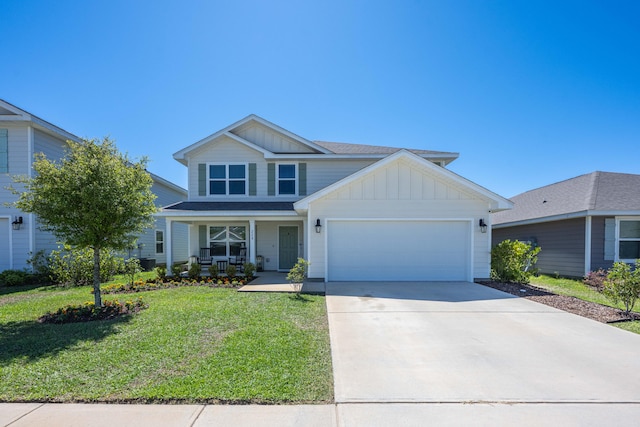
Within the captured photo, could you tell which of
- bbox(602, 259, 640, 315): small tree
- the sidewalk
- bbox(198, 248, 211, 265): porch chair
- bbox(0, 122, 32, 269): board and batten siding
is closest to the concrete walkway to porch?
bbox(198, 248, 211, 265): porch chair

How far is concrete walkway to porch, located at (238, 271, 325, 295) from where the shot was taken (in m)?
9.00

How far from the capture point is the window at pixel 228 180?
13414mm

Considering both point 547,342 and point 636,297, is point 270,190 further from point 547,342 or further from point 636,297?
point 636,297

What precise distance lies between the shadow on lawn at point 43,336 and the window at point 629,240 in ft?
55.4

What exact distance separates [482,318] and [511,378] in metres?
2.78

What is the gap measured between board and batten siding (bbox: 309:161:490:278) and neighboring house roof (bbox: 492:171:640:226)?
16.4 feet

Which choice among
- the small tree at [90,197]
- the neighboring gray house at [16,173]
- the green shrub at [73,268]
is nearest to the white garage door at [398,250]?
the small tree at [90,197]

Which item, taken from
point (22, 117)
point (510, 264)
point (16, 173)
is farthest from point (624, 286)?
point (16, 173)

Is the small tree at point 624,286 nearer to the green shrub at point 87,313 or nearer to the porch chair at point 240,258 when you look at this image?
the green shrub at point 87,313

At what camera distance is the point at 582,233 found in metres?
11.9

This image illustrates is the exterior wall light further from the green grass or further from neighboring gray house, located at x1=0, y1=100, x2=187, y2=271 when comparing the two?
the green grass

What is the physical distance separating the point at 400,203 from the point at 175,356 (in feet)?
26.8

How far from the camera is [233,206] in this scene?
1239 centimetres

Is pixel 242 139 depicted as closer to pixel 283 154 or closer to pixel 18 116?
pixel 283 154
